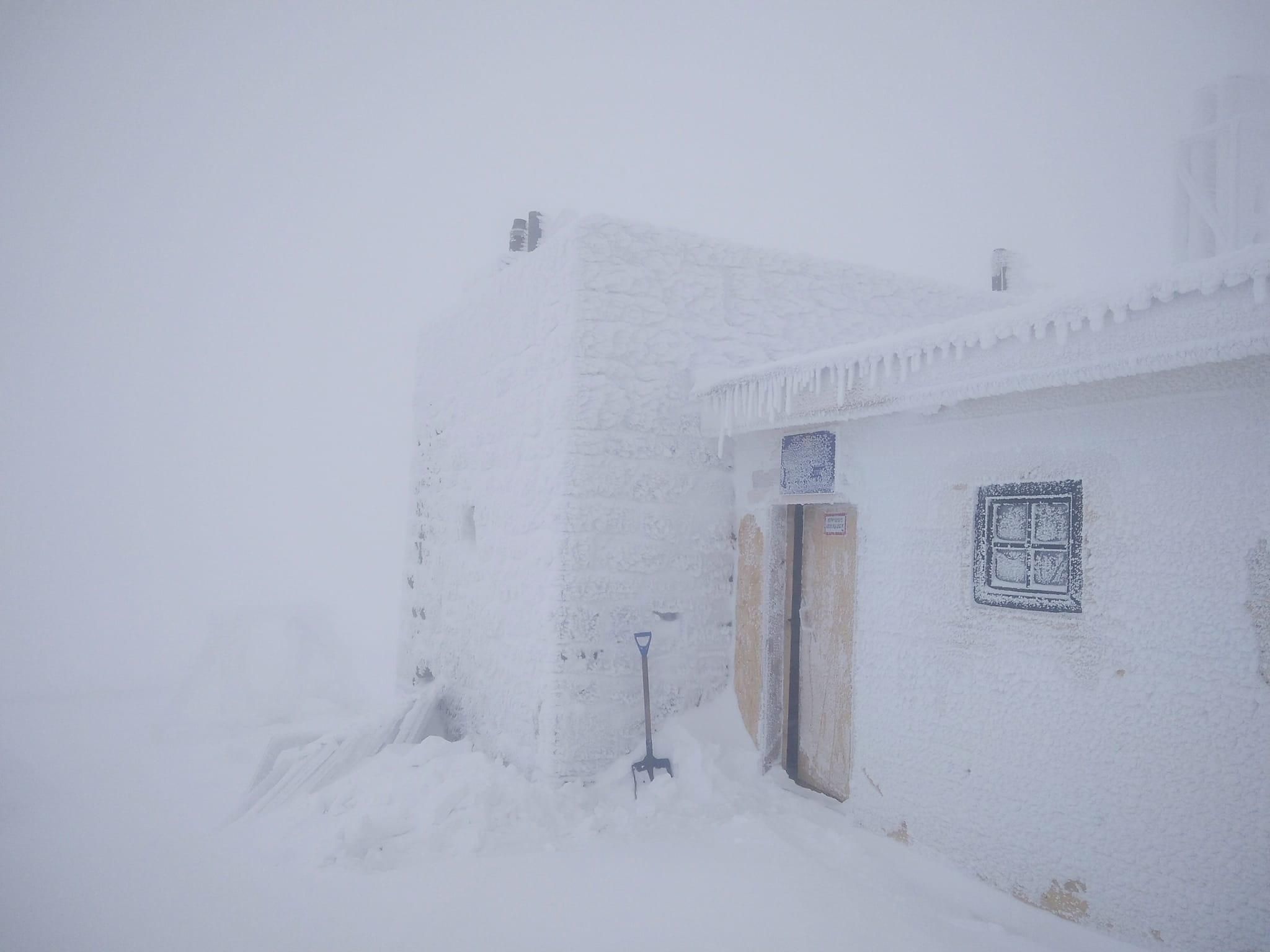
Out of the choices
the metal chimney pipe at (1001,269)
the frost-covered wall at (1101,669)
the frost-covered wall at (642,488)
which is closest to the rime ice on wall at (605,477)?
the frost-covered wall at (642,488)

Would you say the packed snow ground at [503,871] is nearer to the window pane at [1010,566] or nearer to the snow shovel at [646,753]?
the snow shovel at [646,753]

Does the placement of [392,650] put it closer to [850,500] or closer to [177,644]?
[177,644]

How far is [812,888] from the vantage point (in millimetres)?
3400

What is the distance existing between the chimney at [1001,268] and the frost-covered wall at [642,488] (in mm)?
3834

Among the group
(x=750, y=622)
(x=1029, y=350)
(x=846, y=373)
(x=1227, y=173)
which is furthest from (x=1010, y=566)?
(x=1227, y=173)

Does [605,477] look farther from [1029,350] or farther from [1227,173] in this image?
[1227,173]

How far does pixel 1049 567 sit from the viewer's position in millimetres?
3361

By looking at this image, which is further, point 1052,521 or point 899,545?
point 899,545

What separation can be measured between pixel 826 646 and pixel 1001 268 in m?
5.55

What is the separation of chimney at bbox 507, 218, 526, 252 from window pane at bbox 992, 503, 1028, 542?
16.5 feet

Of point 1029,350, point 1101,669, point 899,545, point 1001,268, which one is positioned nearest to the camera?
point 1101,669

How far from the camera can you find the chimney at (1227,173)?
5.45 m

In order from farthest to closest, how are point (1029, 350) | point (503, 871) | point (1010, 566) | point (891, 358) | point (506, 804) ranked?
point (506, 804), point (891, 358), point (503, 871), point (1010, 566), point (1029, 350)

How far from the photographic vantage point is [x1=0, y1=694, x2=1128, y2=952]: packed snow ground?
10.2ft
